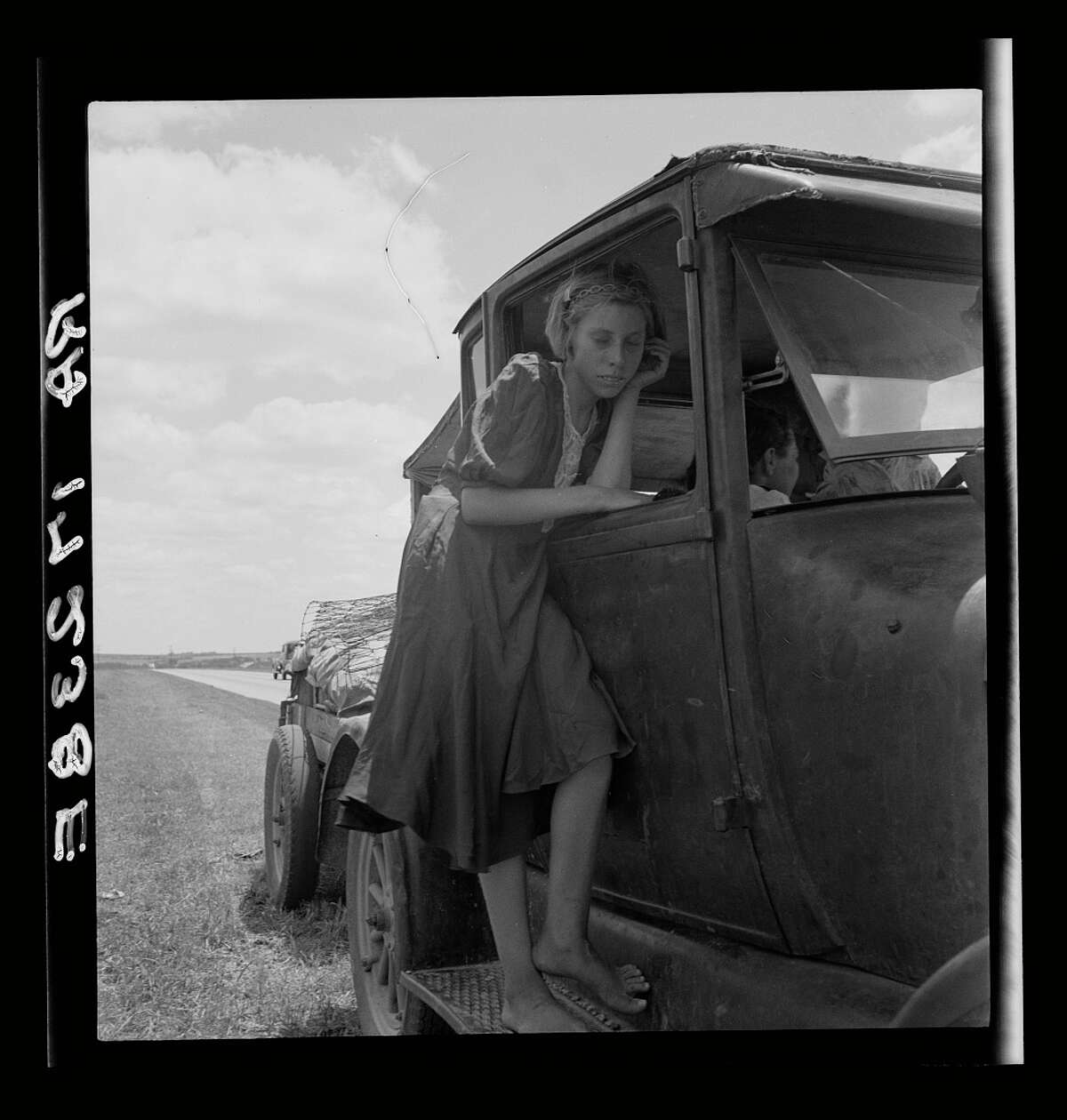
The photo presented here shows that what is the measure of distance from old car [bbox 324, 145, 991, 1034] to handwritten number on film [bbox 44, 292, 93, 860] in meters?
1.04

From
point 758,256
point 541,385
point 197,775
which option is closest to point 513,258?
point 541,385

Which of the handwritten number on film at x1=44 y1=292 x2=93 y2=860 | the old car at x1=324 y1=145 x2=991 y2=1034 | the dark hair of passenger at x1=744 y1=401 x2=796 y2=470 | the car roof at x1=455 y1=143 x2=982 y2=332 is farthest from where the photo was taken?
the handwritten number on film at x1=44 y1=292 x2=93 y2=860

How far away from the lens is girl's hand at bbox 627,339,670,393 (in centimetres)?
252

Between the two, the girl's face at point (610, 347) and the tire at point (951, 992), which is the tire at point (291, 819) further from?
the tire at point (951, 992)

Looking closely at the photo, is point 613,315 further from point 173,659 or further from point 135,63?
point 173,659

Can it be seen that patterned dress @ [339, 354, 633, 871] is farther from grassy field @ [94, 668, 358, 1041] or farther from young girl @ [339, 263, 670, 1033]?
grassy field @ [94, 668, 358, 1041]

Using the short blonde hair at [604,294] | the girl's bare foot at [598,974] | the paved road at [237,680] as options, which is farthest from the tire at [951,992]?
the paved road at [237,680]

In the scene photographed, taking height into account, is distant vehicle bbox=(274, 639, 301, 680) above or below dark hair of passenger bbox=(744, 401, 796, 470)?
below

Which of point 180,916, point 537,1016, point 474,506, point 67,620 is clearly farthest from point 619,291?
point 180,916

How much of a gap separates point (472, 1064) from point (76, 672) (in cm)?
131

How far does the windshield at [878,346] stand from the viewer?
2133mm

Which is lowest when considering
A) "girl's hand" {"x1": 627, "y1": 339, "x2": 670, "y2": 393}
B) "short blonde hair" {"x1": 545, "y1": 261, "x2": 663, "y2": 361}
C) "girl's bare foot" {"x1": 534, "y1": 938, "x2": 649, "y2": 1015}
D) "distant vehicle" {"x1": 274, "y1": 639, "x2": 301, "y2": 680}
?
"girl's bare foot" {"x1": 534, "y1": 938, "x2": 649, "y2": 1015}

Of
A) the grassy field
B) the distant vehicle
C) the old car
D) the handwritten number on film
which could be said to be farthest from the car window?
the distant vehicle

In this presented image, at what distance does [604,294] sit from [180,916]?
2031 mm
